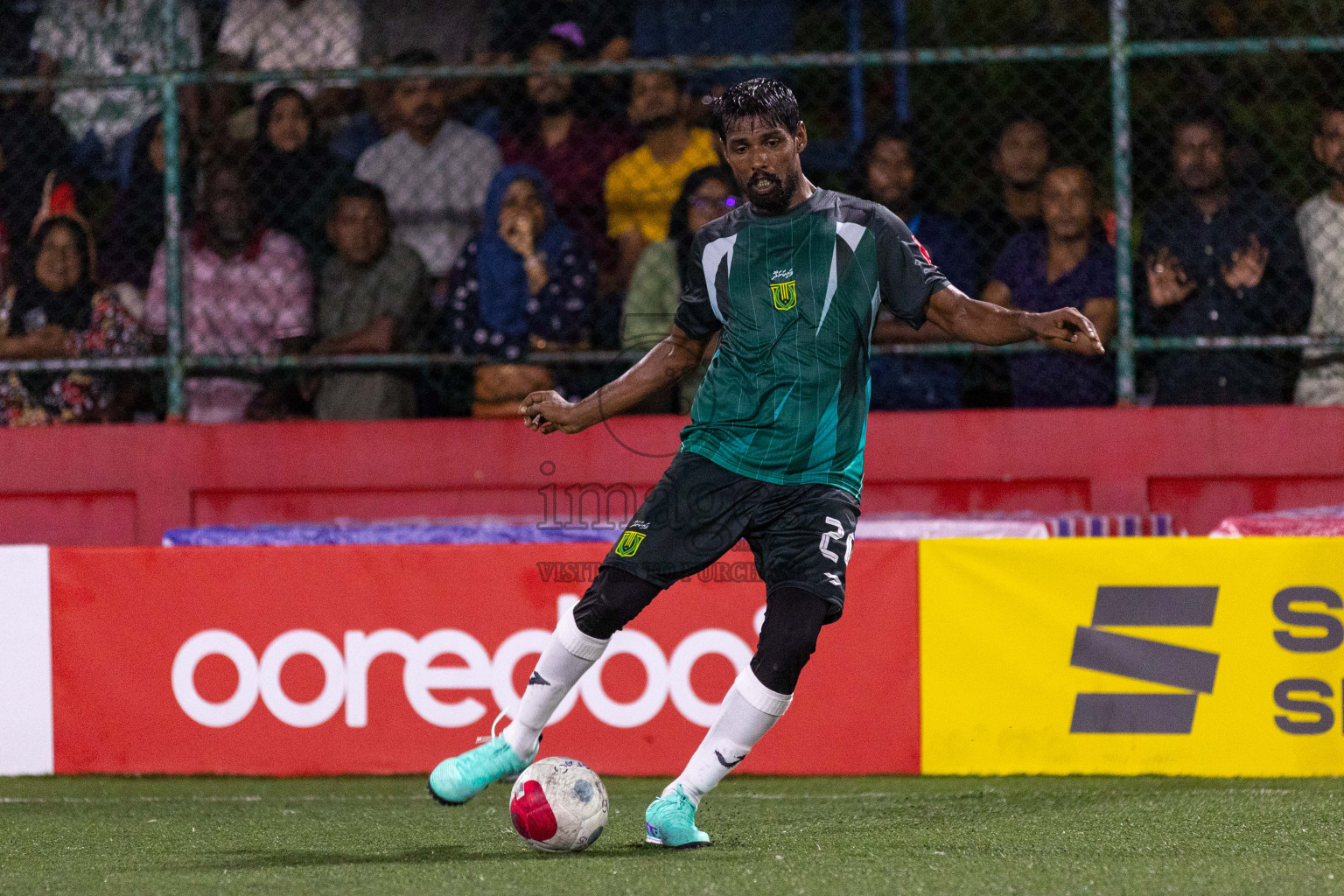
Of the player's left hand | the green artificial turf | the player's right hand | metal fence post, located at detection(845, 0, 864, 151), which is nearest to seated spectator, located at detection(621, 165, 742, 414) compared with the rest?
metal fence post, located at detection(845, 0, 864, 151)

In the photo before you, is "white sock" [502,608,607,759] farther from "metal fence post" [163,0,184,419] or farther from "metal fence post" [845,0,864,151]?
"metal fence post" [845,0,864,151]

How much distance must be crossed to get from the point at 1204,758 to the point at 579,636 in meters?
2.75

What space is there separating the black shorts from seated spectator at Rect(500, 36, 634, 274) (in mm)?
3295

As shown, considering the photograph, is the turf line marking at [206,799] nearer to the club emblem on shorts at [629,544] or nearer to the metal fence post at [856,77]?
the club emblem on shorts at [629,544]

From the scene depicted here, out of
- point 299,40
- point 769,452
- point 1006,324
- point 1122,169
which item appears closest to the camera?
Answer: point 1006,324

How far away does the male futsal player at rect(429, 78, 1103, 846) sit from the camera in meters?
4.14

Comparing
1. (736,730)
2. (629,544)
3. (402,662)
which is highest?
(629,544)

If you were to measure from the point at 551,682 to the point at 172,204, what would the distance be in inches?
157

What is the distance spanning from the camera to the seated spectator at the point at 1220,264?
6.77 m

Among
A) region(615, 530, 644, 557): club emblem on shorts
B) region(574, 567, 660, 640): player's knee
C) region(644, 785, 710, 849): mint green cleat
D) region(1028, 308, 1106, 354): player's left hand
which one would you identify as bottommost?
region(644, 785, 710, 849): mint green cleat

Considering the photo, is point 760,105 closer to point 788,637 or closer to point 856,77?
point 788,637

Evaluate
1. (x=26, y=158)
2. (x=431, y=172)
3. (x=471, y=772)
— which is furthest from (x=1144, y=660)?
(x=26, y=158)

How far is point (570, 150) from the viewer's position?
7465mm

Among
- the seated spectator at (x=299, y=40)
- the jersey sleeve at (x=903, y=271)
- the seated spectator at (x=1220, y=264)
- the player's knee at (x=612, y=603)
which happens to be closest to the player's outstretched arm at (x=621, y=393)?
the player's knee at (x=612, y=603)
